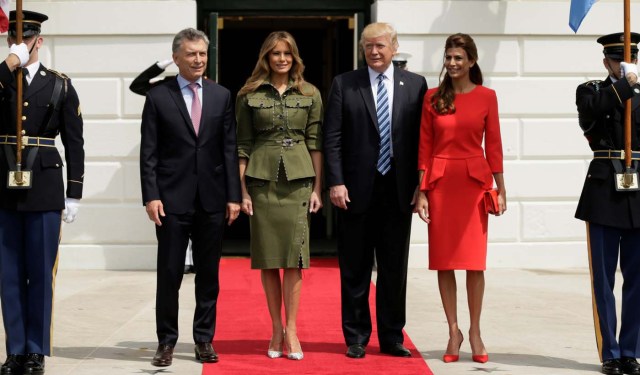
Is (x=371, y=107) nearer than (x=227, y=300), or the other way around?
(x=371, y=107)

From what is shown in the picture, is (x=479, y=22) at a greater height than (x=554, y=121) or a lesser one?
greater

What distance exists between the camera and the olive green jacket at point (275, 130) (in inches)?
285

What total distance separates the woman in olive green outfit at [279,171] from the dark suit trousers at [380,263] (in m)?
0.30

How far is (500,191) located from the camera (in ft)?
23.8

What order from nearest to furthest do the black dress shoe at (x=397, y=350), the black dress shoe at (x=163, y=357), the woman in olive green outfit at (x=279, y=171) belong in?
the black dress shoe at (x=163, y=357)
the woman in olive green outfit at (x=279, y=171)
the black dress shoe at (x=397, y=350)

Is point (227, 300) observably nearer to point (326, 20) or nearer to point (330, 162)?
point (330, 162)

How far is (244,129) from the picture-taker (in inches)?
289

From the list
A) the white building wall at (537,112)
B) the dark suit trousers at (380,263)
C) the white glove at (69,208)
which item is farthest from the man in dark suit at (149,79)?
the white glove at (69,208)

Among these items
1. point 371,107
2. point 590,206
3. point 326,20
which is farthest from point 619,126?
point 326,20

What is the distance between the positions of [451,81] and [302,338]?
6.56 ft

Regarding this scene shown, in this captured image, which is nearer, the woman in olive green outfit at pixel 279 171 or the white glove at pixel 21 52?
the white glove at pixel 21 52

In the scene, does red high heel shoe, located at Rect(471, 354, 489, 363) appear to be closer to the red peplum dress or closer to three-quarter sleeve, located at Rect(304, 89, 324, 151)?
the red peplum dress

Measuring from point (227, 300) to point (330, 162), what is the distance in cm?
292

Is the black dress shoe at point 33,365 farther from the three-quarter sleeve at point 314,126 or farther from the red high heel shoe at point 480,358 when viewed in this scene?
the red high heel shoe at point 480,358
